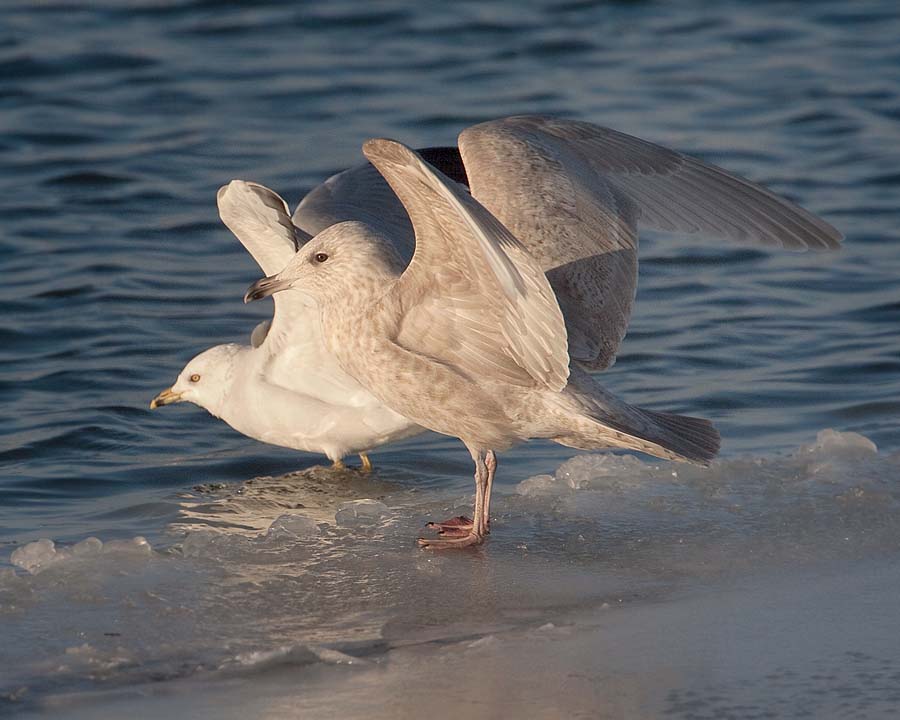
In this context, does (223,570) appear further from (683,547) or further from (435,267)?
(683,547)

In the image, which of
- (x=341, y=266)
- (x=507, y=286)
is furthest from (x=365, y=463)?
(x=507, y=286)

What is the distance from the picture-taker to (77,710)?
12.1 ft

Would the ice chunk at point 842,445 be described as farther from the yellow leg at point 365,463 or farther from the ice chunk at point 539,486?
the yellow leg at point 365,463

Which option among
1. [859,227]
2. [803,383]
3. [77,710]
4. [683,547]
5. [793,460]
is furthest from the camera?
[859,227]

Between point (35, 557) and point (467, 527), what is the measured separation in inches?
55.1

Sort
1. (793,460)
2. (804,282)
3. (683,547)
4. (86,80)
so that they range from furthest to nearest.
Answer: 1. (86,80)
2. (804,282)
3. (793,460)
4. (683,547)

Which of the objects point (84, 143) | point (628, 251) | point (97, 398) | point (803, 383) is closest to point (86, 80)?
point (84, 143)

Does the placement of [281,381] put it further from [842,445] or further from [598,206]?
[842,445]

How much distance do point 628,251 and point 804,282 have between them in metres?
3.61

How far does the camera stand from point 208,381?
673 cm

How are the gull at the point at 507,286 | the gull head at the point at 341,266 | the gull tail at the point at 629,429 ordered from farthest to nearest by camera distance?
the gull head at the point at 341,266 → the gull tail at the point at 629,429 → the gull at the point at 507,286

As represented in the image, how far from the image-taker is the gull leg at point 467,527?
16.5 feet

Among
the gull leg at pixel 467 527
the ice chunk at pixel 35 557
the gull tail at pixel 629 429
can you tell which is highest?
the gull tail at pixel 629 429

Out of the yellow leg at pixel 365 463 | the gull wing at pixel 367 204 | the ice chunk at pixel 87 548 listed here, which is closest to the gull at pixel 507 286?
the gull wing at pixel 367 204
